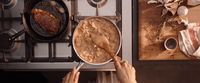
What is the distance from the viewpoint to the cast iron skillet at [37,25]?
1091 millimetres

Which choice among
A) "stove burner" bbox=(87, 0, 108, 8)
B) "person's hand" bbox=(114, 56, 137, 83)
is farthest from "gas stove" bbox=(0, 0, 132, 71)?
"person's hand" bbox=(114, 56, 137, 83)

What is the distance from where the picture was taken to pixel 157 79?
1.17m

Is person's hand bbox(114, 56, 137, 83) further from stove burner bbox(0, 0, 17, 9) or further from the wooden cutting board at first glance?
stove burner bbox(0, 0, 17, 9)

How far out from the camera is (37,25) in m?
1.11

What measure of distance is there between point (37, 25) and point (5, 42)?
0.46ft

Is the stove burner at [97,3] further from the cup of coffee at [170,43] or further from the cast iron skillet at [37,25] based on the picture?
the cup of coffee at [170,43]

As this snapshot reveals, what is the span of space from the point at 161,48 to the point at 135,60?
0.11 m

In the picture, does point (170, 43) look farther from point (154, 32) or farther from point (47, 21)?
point (47, 21)

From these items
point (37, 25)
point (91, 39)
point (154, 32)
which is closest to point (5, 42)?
point (37, 25)

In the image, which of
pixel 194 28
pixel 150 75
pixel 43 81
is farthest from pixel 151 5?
pixel 43 81

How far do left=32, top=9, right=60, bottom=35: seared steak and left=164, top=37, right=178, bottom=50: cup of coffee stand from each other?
42cm

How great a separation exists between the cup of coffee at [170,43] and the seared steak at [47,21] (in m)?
0.42

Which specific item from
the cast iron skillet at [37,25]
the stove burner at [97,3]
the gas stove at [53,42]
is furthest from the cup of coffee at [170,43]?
the cast iron skillet at [37,25]

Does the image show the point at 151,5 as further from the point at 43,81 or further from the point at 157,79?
the point at 43,81
